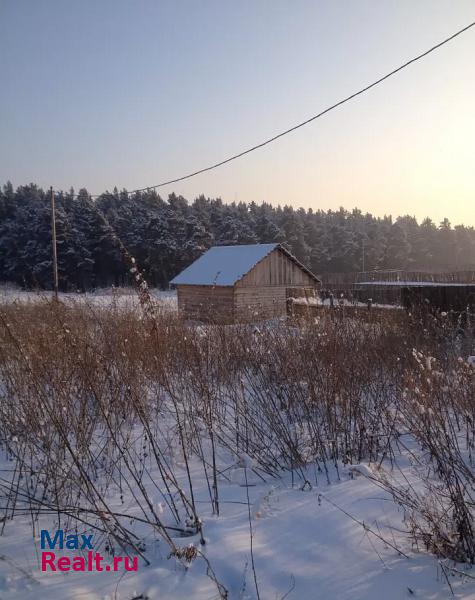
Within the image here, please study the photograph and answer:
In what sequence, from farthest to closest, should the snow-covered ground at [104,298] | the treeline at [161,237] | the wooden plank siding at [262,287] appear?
the treeline at [161,237]
the wooden plank siding at [262,287]
the snow-covered ground at [104,298]

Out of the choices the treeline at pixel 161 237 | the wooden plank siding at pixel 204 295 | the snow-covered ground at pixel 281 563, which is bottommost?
the snow-covered ground at pixel 281 563

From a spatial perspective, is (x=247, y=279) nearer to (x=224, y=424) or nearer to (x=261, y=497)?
(x=224, y=424)

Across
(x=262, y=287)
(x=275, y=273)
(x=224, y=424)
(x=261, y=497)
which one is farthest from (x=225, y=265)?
(x=261, y=497)

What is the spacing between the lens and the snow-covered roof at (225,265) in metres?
17.6

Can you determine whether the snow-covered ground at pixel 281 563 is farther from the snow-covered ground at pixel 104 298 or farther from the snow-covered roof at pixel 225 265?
the snow-covered roof at pixel 225 265

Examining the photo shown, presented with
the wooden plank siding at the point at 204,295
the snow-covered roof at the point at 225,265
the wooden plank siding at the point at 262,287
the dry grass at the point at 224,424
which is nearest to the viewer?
the dry grass at the point at 224,424

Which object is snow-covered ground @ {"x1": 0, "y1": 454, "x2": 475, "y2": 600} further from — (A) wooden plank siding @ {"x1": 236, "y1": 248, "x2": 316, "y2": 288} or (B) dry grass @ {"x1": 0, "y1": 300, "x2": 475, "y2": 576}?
(A) wooden plank siding @ {"x1": 236, "y1": 248, "x2": 316, "y2": 288}

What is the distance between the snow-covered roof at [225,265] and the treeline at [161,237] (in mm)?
12979

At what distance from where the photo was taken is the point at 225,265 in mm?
19172

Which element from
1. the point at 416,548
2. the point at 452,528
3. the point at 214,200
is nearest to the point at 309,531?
the point at 416,548

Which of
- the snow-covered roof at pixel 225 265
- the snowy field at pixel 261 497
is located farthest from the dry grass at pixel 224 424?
the snow-covered roof at pixel 225 265

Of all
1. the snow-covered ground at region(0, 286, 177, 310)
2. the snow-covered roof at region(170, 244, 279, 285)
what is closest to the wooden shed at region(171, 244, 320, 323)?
the snow-covered roof at region(170, 244, 279, 285)

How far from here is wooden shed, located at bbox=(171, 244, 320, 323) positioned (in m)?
17.3

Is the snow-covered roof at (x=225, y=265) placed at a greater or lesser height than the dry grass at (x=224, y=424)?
greater
